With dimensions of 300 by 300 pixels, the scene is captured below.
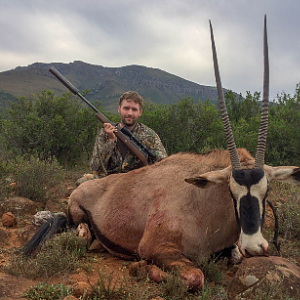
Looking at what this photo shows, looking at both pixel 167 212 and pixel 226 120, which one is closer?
pixel 226 120

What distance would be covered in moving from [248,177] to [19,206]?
471 cm

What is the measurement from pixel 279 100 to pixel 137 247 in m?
12.6

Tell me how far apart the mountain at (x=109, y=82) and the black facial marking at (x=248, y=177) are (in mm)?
92287

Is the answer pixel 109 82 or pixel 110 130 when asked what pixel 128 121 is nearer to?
pixel 110 130

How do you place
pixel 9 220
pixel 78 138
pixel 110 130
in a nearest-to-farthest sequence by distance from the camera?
pixel 9 220 < pixel 110 130 < pixel 78 138

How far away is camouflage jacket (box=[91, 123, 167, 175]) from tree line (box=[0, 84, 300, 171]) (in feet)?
11.3

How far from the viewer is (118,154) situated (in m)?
5.79

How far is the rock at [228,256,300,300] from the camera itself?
2.54 metres

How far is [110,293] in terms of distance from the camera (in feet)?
8.35

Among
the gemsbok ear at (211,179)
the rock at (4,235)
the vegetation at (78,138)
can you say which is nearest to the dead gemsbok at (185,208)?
the gemsbok ear at (211,179)

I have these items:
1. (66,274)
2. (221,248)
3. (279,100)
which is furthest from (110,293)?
(279,100)

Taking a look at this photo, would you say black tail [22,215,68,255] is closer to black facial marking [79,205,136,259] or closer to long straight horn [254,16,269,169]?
black facial marking [79,205,136,259]

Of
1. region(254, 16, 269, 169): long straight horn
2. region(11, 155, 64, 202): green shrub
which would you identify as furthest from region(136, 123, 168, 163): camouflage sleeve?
region(254, 16, 269, 169): long straight horn

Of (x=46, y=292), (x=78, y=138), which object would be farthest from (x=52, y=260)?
(x=78, y=138)
